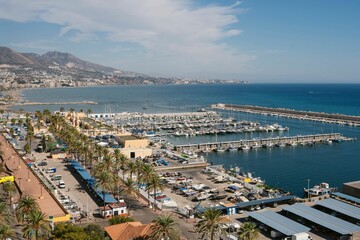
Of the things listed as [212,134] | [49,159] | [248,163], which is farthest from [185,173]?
[212,134]

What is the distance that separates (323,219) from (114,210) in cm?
1708

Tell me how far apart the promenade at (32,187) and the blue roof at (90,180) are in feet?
13.0

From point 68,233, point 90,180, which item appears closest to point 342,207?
point 68,233

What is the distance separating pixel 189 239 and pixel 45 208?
12534 mm

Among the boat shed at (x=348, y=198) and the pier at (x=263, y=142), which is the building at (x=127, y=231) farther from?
the pier at (x=263, y=142)

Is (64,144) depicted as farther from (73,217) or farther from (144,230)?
(144,230)

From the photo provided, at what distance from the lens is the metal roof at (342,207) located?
31.1 metres

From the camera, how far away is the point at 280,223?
29.5 m

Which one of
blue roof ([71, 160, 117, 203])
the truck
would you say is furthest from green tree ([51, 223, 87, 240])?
the truck

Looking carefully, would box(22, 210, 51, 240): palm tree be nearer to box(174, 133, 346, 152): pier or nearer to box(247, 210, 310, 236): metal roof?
box(247, 210, 310, 236): metal roof

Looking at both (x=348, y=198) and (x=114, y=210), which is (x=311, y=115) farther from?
(x=114, y=210)

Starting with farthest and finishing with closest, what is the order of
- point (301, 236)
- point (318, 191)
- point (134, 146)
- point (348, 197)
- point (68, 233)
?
point (134, 146)
point (318, 191)
point (348, 197)
point (301, 236)
point (68, 233)

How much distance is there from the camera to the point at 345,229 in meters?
28.1

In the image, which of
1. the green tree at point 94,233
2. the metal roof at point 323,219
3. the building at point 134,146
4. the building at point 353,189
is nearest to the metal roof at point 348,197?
the building at point 353,189
